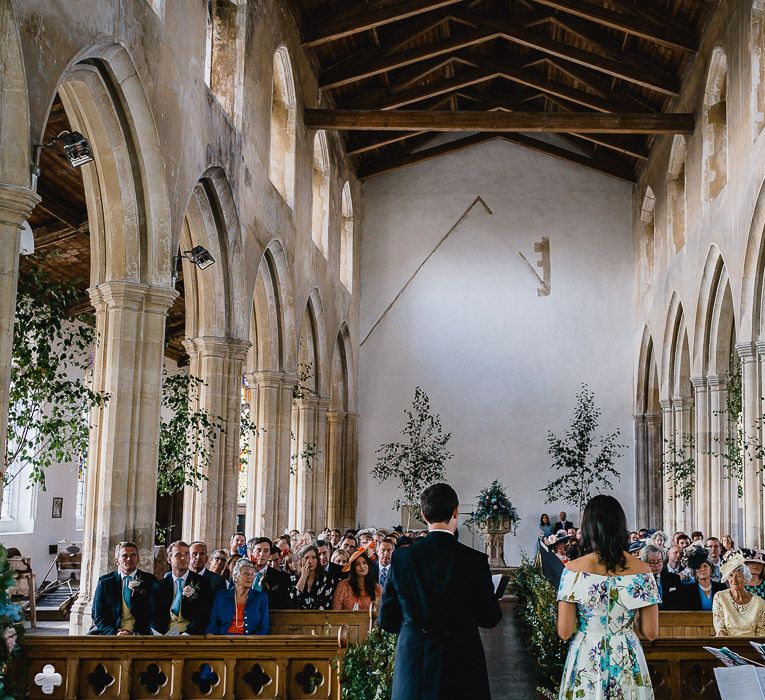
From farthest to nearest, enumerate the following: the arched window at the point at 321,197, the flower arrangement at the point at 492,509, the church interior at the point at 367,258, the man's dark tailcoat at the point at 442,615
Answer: the flower arrangement at the point at 492,509 → the arched window at the point at 321,197 → the church interior at the point at 367,258 → the man's dark tailcoat at the point at 442,615

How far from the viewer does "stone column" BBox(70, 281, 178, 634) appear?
331 inches

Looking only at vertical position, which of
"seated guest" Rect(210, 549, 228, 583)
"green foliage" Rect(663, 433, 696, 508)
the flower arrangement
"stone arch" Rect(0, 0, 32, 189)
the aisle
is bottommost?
the aisle

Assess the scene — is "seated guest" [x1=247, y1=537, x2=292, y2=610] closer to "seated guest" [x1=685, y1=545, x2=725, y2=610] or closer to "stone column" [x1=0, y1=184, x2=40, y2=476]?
"stone column" [x1=0, y1=184, x2=40, y2=476]

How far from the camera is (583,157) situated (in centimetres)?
2084

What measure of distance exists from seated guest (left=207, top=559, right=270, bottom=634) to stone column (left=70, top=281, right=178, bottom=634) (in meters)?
2.25

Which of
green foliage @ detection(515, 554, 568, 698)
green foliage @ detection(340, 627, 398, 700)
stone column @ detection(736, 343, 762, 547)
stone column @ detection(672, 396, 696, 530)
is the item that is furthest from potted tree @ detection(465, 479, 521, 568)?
green foliage @ detection(340, 627, 398, 700)

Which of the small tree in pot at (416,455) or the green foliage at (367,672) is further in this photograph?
the small tree in pot at (416,455)

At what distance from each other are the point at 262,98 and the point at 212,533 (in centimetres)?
542

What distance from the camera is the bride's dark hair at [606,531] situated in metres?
3.43

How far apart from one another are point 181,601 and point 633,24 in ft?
36.1

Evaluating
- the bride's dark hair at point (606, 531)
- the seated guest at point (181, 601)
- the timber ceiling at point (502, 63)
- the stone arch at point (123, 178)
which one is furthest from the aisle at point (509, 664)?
the timber ceiling at point (502, 63)

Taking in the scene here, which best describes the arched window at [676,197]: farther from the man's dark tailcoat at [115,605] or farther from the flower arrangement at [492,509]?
the man's dark tailcoat at [115,605]

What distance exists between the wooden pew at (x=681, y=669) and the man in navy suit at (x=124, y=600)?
3.23 meters

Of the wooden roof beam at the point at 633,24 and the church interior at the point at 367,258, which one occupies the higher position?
the wooden roof beam at the point at 633,24
